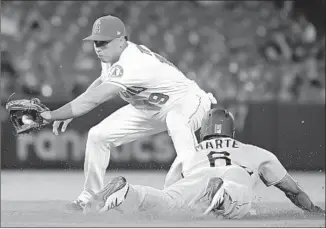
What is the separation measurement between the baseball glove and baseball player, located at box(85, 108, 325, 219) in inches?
49.2

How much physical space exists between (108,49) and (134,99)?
0.56m

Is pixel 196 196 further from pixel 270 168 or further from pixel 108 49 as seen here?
pixel 108 49

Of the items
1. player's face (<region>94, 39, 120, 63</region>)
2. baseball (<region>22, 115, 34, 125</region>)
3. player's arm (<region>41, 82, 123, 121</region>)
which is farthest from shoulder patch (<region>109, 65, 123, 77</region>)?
baseball (<region>22, 115, 34, 125</region>)

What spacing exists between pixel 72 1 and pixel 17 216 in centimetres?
747

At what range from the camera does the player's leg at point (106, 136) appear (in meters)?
7.92

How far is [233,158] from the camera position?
6.80 m

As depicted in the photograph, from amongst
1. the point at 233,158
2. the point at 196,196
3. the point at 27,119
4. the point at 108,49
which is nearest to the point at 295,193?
the point at 233,158

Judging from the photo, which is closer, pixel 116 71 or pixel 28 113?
pixel 28 113

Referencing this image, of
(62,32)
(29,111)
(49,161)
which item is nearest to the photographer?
(29,111)

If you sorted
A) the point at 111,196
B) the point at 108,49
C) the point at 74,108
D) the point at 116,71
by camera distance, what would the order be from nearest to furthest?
the point at 111,196 < the point at 74,108 < the point at 116,71 < the point at 108,49

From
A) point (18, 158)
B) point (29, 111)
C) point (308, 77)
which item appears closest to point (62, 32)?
point (18, 158)

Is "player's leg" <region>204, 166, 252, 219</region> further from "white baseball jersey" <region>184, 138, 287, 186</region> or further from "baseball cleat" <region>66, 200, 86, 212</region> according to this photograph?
"baseball cleat" <region>66, 200, 86, 212</region>

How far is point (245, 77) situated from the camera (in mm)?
13781

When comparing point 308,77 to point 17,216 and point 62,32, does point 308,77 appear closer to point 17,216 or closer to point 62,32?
point 62,32
